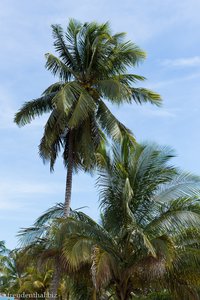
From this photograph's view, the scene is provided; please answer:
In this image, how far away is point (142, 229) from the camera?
14.5m

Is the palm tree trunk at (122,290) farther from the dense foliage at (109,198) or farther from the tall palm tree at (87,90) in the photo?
the tall palm tree at (87,90)

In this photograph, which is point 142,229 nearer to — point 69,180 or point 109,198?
point 109,198

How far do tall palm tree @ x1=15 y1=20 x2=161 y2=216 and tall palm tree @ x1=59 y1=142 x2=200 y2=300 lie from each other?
2.48 m

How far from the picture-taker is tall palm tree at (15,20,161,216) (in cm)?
1800

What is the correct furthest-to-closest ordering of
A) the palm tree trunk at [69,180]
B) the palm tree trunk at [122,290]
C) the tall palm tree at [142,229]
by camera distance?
the palm tree trunk at [69,180]
the palm tree trunk at [122,290]
the tall palm tree at [142,229]

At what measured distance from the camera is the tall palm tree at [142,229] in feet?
44.5

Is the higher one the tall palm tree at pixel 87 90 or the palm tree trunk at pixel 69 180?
the tall palm tree at pixel 87 90

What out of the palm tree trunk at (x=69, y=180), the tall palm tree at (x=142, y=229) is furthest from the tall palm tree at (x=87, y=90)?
the tall palm tree at (x=142, y=229)

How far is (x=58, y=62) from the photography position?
18.6m

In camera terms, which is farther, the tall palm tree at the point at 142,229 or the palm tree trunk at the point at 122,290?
the palm tree trunk at the point at 122,290

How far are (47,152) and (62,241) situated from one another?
4.87 metres

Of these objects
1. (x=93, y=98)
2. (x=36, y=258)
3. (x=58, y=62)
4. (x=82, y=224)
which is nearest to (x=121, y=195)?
(x=82, y=224)

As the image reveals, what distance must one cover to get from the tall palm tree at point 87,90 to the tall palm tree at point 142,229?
2.48 metres

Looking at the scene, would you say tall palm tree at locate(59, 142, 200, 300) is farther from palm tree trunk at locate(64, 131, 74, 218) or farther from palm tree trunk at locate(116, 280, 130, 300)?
palm tree trunk at locate(64, 131, 74, 218)
